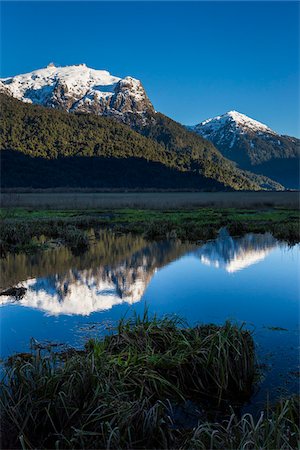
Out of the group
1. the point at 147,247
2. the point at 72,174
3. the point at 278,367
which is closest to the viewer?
the point at 278,367

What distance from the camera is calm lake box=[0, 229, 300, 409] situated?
28.9 ft

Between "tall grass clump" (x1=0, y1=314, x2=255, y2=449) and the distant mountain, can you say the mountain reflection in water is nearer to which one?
"tall grass clump" (x1=0, y1=314, x2=255, y2=449)

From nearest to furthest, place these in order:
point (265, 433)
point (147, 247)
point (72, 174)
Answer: point (265, 433) < point (147, 247) < point (72, 174)

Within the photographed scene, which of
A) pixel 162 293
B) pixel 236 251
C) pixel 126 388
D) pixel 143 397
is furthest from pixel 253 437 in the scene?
pixel 236 251

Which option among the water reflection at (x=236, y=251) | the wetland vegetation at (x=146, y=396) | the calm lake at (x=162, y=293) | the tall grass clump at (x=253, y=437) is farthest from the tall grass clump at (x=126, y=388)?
the water reflection at (x=236, y=251)

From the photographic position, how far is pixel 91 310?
11117 mm

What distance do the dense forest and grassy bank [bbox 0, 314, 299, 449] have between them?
392 feet

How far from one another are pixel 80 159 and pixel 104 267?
5226 inches

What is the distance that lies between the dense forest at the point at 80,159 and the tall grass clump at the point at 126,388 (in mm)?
119138

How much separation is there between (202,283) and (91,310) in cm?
513

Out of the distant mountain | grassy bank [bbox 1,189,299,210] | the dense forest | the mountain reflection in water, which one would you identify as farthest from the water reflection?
the distant mountain

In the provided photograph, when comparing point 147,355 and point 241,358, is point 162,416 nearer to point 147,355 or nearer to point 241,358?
point 147,355

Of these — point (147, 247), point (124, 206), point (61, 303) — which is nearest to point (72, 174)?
point (124, 206)

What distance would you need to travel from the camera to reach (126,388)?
572 cm
